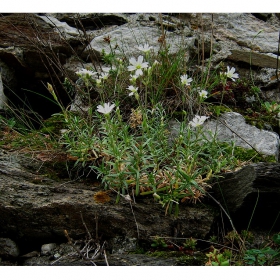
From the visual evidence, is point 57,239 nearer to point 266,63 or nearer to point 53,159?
point 53,159

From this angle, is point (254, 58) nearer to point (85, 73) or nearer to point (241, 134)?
point (241, 134)

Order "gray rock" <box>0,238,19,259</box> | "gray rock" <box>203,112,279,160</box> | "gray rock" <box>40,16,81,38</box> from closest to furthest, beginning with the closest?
"gray rock" <box>0,238,19,259</box> → "gray rock" <box>203,112,279,160</box> → "gray rock" <box>40,16,81,38</box>

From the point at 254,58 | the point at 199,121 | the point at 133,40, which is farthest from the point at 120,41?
the point at 199,121

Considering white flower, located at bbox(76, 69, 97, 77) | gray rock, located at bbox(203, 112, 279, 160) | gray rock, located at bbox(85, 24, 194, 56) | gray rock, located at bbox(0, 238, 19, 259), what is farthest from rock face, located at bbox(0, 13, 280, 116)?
gray rock, located at bbox(0, 238, 19, 259)

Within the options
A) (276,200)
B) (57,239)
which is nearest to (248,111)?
(276,200)

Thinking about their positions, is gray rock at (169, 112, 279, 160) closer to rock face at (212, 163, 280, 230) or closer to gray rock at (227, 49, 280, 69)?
rock face at (212, 163, 280, 230)

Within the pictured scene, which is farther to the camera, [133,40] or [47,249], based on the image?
[133,40]
